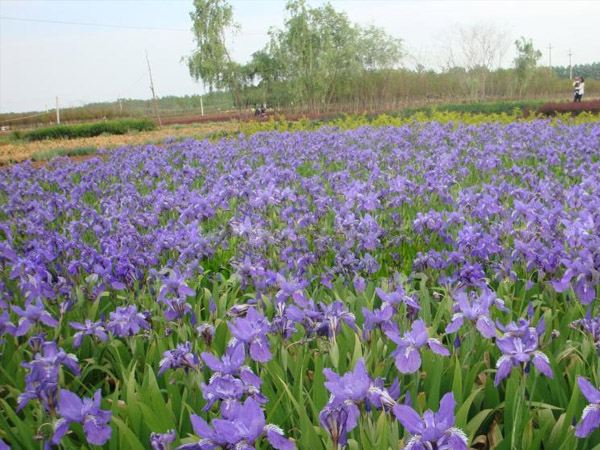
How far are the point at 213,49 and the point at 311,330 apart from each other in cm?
4189

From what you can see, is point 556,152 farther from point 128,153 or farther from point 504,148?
point 128,153

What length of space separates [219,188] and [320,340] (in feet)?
11.7

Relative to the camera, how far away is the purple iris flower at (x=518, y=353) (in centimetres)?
162

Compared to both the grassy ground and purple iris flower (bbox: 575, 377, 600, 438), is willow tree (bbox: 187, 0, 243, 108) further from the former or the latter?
purple iris flower (bbox: 575, 377, 600, 438)

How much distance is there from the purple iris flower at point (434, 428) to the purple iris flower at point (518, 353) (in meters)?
0.42

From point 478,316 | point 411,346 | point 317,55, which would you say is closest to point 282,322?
point 411,346

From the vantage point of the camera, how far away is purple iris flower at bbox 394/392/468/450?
1210 mm

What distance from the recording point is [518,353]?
163 cm

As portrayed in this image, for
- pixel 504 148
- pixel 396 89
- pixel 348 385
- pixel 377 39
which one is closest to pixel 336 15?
pixel 396 89

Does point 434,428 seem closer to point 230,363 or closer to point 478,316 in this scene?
point 230,363

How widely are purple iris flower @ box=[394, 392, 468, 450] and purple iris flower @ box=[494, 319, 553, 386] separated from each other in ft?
1.36

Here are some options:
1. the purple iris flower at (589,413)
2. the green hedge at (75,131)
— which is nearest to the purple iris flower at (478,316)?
the purple iris flower at (589,413)

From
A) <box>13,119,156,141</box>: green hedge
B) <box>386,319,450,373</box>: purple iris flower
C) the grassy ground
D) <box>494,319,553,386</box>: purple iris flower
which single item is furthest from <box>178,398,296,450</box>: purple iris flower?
<box>13,119,156,141</box>: green hedge

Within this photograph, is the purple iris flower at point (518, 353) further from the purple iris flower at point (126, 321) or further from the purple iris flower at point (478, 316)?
the purple iris flower at point (126, 321)
